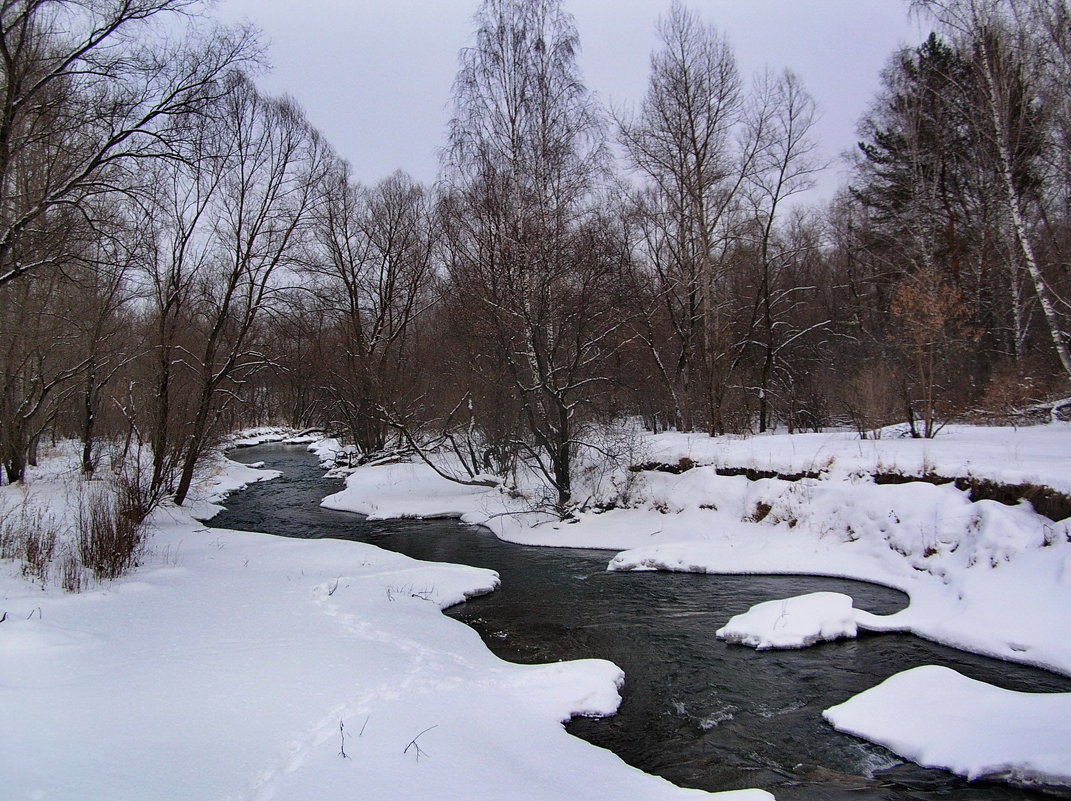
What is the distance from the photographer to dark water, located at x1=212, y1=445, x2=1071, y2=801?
16.3ft

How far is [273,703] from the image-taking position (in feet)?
15.4

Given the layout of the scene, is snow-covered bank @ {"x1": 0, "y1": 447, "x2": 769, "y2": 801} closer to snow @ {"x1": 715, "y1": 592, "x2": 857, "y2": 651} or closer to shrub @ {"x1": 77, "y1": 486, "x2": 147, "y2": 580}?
shrub @ {"x1": 77, "y1": 486, "x2": 147, "y2": 580}

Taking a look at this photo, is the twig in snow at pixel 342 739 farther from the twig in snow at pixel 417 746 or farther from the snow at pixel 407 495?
the snow at pixel 407 495

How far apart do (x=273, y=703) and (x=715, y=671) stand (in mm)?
4822

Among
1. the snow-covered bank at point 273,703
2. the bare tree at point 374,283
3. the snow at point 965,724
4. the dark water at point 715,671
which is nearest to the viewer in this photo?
the snow-covered bank at point 273,703

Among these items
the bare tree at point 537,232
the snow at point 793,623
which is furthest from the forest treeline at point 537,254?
the snow at point 793,623

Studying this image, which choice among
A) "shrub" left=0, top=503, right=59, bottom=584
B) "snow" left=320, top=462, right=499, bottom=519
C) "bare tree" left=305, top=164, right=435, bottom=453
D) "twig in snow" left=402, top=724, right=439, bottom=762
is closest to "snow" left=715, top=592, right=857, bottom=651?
"twig in snow" left=402, top=724, right=439, bottom=762

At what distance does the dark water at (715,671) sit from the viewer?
4969mm

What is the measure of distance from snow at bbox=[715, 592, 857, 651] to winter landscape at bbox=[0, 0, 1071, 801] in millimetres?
52

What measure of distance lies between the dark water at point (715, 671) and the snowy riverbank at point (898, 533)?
1.07 ft

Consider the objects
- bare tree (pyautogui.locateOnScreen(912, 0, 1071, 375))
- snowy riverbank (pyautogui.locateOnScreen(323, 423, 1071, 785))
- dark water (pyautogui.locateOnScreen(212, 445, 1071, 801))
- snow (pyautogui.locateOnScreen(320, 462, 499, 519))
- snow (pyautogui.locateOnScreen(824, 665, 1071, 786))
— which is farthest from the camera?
snow (pyautogui.locateOnScreen(320, 462, 499, 519))

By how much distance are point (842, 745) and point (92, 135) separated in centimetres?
1308

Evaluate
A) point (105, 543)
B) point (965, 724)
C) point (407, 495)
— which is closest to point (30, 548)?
point (105, 543)

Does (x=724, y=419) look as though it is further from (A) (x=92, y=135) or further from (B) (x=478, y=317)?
(A) (x=92, y=135)
